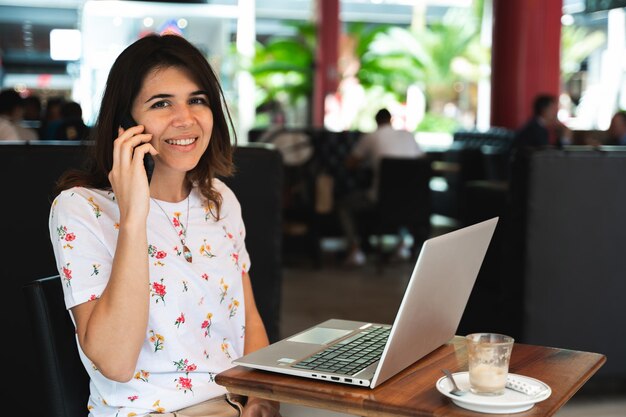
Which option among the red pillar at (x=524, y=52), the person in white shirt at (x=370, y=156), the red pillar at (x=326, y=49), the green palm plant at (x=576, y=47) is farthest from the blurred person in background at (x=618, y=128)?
the green palm plant at (x=576, y=47)

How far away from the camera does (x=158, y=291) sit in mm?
1742

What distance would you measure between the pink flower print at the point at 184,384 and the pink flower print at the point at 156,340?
0.07m

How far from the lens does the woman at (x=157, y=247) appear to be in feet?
5.25

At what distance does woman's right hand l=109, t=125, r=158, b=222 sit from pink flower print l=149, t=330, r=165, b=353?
0.82 ft

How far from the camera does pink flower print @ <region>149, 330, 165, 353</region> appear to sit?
1727 millimetres

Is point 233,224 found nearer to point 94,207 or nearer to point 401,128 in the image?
point 94,207

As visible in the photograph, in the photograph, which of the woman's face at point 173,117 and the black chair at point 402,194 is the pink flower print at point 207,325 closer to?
the woman's face at point 173,117

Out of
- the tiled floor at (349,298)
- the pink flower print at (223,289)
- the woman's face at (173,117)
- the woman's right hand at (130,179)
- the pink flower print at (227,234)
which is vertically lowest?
the tiled floor at (349,298)

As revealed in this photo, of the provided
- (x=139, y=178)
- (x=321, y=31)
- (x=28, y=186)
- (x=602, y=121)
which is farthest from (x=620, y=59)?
(x=139, y=178)

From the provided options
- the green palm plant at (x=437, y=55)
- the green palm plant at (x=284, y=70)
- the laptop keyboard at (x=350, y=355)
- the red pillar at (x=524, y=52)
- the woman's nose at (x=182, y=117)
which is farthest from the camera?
the green palm plant at (x=437, y=55)

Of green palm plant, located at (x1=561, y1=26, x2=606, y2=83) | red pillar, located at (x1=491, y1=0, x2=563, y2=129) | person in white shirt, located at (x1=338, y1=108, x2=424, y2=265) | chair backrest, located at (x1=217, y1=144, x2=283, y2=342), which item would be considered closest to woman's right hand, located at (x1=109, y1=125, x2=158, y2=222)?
chair backrest, located at (x1=217, y1=144, x2=283, y2=342)

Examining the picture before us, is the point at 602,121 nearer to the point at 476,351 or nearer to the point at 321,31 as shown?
the point at 321,31

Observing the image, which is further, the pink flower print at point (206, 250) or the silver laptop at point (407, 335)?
the pink flower print at point (206, 250)

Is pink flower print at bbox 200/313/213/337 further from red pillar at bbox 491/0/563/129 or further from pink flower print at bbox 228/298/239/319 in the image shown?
red pillar at bbox 491/0/563/129
